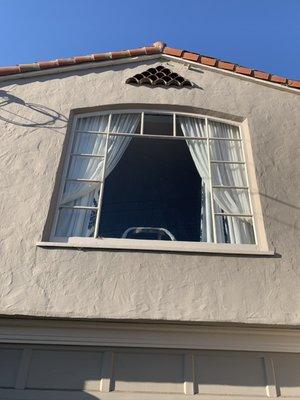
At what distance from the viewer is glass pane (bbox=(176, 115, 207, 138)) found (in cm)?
633

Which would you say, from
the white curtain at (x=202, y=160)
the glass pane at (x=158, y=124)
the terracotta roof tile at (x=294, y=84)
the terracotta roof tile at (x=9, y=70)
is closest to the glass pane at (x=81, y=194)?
the white curtain at (x=202, y=160)

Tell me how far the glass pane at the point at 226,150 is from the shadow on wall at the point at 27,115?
2.10 metres

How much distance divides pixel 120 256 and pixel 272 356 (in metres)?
1.89

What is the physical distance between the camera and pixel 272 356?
14.7 feet

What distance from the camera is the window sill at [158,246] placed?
4805 millimetres

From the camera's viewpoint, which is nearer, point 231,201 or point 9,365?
point 9,365

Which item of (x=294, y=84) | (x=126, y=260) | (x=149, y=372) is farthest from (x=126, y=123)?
(x=149, y=372)

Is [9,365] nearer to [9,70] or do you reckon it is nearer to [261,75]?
[9,70]

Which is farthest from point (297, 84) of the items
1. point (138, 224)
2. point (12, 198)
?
point (12, 198)

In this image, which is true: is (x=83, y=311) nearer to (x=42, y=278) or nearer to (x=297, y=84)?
(x=42, y=278)

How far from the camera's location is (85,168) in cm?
579

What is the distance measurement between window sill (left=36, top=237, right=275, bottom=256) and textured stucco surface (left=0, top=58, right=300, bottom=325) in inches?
2.7

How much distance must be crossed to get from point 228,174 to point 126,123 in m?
1.69

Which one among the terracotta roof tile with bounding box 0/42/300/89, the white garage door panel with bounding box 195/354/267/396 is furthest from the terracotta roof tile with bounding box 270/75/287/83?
the white garage door panel with bounding box 195/354/267/396
